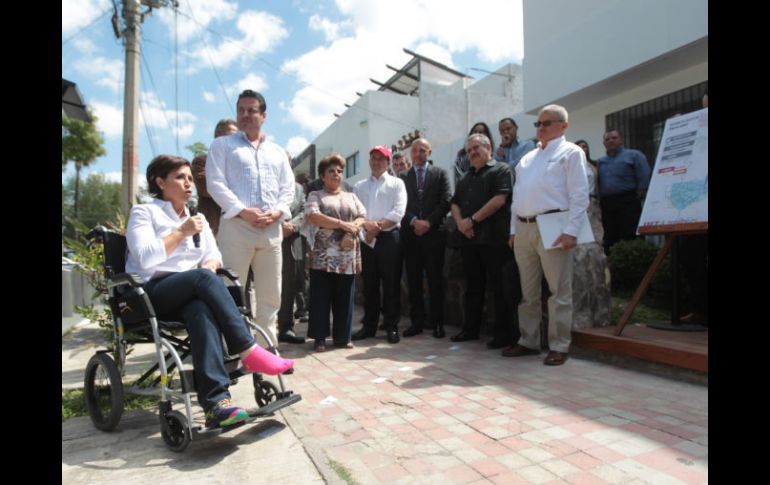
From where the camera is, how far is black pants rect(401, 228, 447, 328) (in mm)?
5309

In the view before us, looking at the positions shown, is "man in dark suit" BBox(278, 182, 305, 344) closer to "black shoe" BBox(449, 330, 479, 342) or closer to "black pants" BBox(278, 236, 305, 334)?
"black pants" BBox(278, 236, 305, 334)

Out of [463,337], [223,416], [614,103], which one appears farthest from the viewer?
[614,103]

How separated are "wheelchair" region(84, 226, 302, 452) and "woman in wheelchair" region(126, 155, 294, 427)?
0.28 feet

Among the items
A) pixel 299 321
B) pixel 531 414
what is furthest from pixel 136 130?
pixel 531 414

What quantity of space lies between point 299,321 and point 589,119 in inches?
271

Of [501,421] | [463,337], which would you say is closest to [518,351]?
[463,337]

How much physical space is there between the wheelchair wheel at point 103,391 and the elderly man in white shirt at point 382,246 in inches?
104

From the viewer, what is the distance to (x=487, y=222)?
4.70 metres

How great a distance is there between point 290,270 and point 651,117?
6.74 m

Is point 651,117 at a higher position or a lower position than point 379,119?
lower

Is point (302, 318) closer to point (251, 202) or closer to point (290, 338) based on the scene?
point (290, 338)

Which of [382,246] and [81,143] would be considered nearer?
[382,246]
